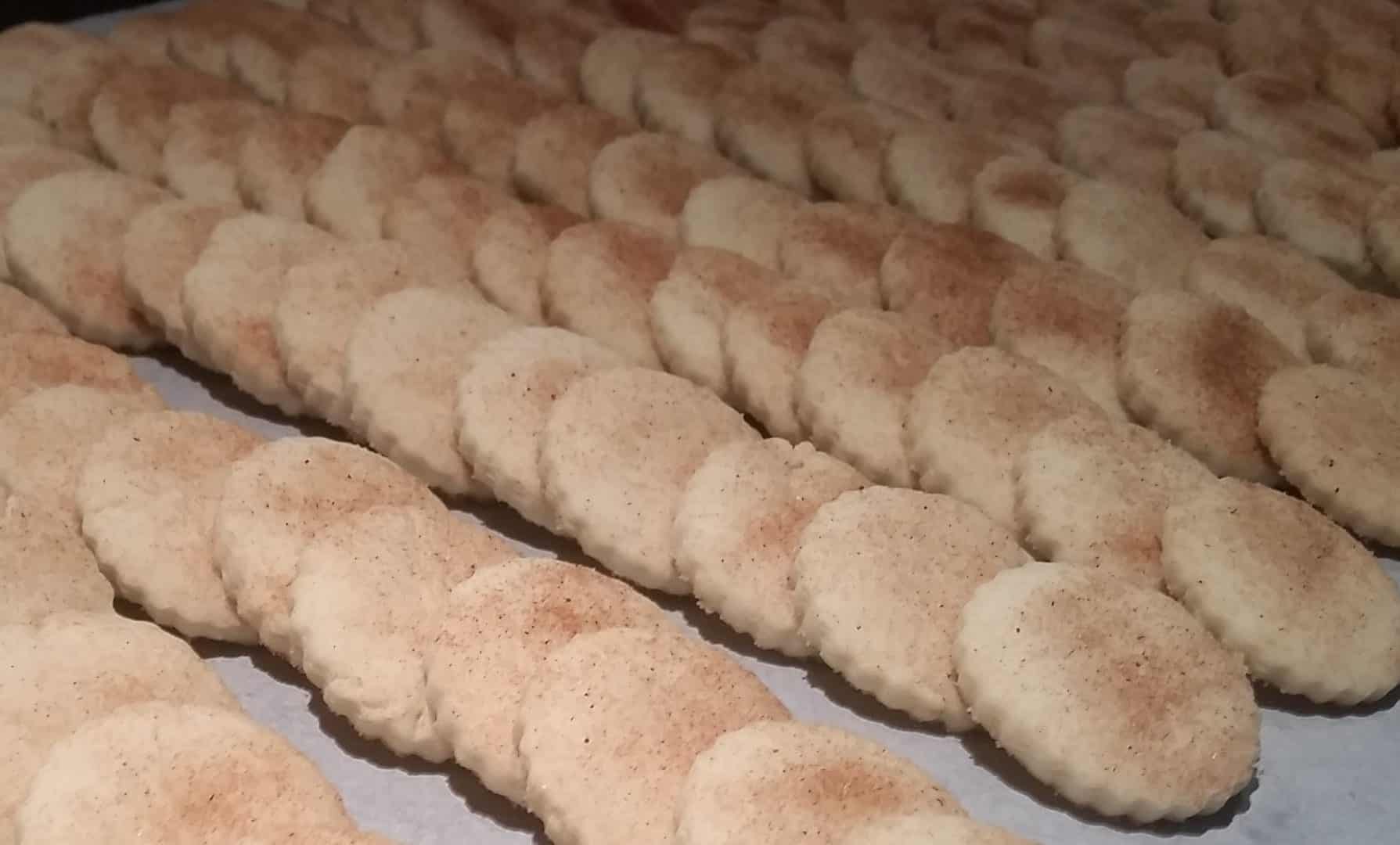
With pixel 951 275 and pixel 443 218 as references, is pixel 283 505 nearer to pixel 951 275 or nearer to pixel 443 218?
pixel 443 218

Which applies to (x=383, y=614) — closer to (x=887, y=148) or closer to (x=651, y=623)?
(x=651, y=623)

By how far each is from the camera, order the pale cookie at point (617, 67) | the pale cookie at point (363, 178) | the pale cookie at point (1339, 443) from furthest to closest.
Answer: the pale cookie at point (617, 67) → the pale cookie at point (363, 178) → the pale cookie at point (1339, 443)

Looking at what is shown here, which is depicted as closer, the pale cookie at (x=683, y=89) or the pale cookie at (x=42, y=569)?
the pale cookie at (x=42, y=569)

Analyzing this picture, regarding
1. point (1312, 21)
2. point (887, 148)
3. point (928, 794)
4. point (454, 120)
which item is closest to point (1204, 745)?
point (928, 794)

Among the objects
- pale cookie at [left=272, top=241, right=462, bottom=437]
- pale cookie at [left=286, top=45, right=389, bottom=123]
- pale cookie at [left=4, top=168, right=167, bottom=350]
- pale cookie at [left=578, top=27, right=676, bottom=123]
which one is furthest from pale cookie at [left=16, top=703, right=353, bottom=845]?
pale cookie at [left=578, top=27, right=676, bottom=123]

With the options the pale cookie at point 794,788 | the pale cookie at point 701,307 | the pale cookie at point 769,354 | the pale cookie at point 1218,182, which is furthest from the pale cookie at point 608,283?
the pale cookie at point 1218,182

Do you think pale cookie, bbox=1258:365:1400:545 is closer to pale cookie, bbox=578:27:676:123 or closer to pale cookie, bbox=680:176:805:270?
pale cookie, bbox=680:176:805:270

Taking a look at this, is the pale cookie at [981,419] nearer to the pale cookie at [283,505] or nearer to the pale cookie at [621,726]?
the pale cookie at [621,726]
